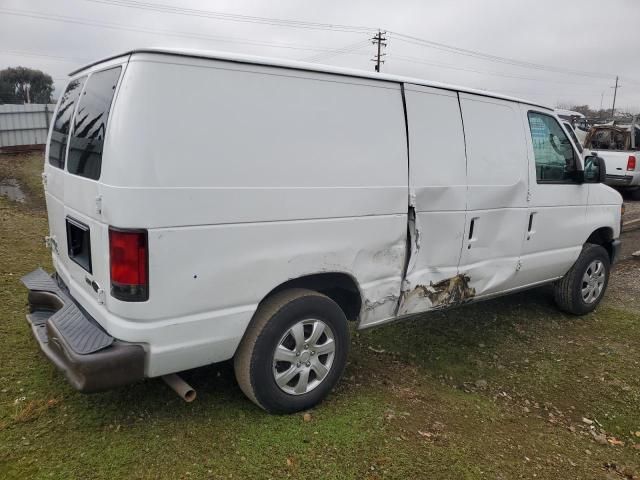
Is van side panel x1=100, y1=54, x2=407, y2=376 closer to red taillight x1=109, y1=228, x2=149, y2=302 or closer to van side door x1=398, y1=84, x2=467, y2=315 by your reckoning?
red taillight x1=109, y1=228, x2=149, y2=302

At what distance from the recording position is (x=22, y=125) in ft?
56.0

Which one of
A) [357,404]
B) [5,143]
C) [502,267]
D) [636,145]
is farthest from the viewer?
[5,143]

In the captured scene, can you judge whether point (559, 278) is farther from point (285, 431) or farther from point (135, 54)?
point (135, 54)

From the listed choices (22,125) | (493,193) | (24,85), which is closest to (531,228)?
(493,193)

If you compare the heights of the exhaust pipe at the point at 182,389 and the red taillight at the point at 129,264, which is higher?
the red taillight at the point at 129,264

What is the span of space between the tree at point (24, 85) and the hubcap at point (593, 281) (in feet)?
137

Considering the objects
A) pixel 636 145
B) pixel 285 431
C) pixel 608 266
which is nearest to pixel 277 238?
pixel 285 431

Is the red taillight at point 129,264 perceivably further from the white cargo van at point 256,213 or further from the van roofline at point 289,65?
the van roofline at point 289,65

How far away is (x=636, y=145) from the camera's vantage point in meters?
14.0

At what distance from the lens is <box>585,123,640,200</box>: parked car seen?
1373 cm

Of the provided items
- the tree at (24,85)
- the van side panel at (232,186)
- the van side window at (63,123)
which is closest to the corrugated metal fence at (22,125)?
the van side window at (63,123)

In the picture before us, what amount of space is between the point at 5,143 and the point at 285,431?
56.7ft

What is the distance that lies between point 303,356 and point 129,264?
46.9 inches

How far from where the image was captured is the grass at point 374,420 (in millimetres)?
2686
